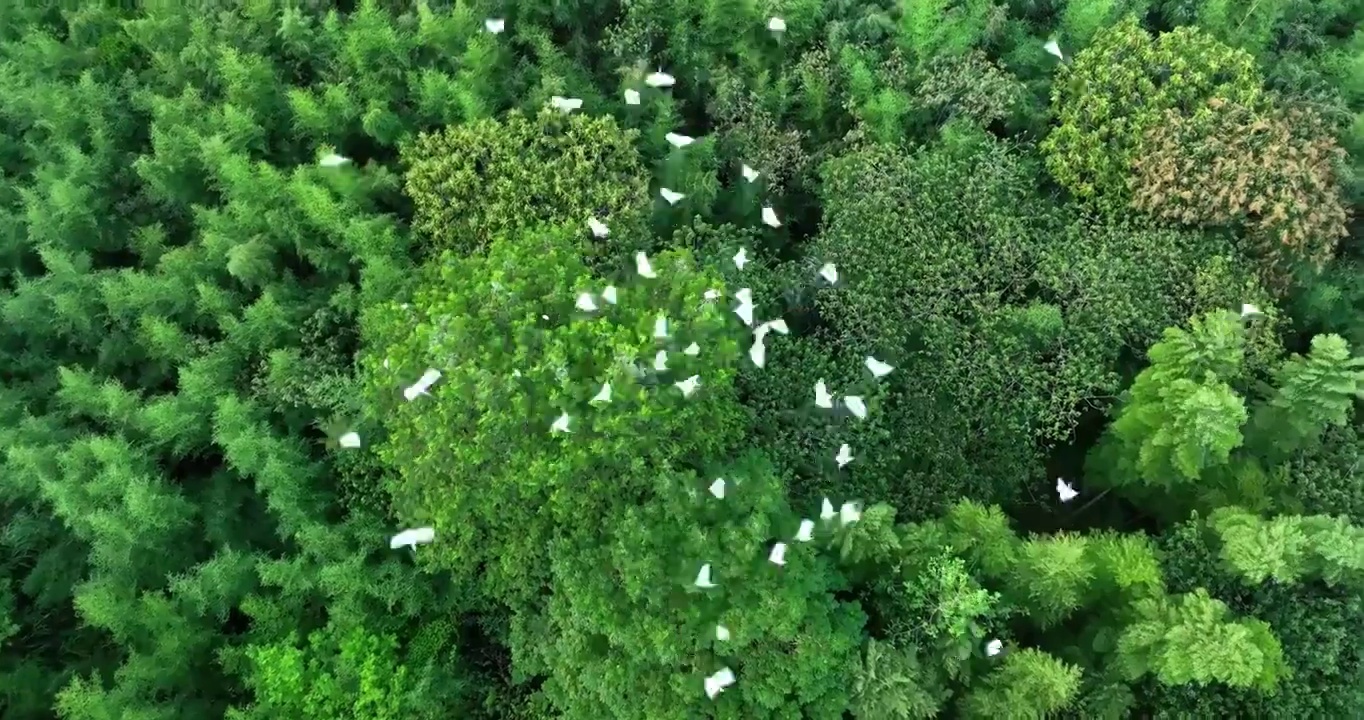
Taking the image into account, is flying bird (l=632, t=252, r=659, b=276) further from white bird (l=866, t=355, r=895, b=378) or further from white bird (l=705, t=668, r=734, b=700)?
white bird (l=705, t=668, r=734, b=700)

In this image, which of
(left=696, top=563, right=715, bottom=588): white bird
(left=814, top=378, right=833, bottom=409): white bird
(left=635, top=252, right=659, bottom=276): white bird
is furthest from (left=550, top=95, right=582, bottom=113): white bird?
(left=696, top=563, right=715, bottom=588): white bird

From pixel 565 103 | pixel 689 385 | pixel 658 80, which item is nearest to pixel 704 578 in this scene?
pixel 689 385

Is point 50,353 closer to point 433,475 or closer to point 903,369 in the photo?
point 433,475

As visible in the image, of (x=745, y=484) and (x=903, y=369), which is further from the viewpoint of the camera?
(x=903, y=369)

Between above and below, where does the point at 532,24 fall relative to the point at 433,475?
above

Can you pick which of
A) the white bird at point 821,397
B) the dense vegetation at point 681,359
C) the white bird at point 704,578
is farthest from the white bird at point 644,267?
the white bird at point 704,578

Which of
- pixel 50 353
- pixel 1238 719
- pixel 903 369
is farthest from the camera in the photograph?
pixel 50 353

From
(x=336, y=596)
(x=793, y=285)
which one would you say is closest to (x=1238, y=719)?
(x=793, y=285)
